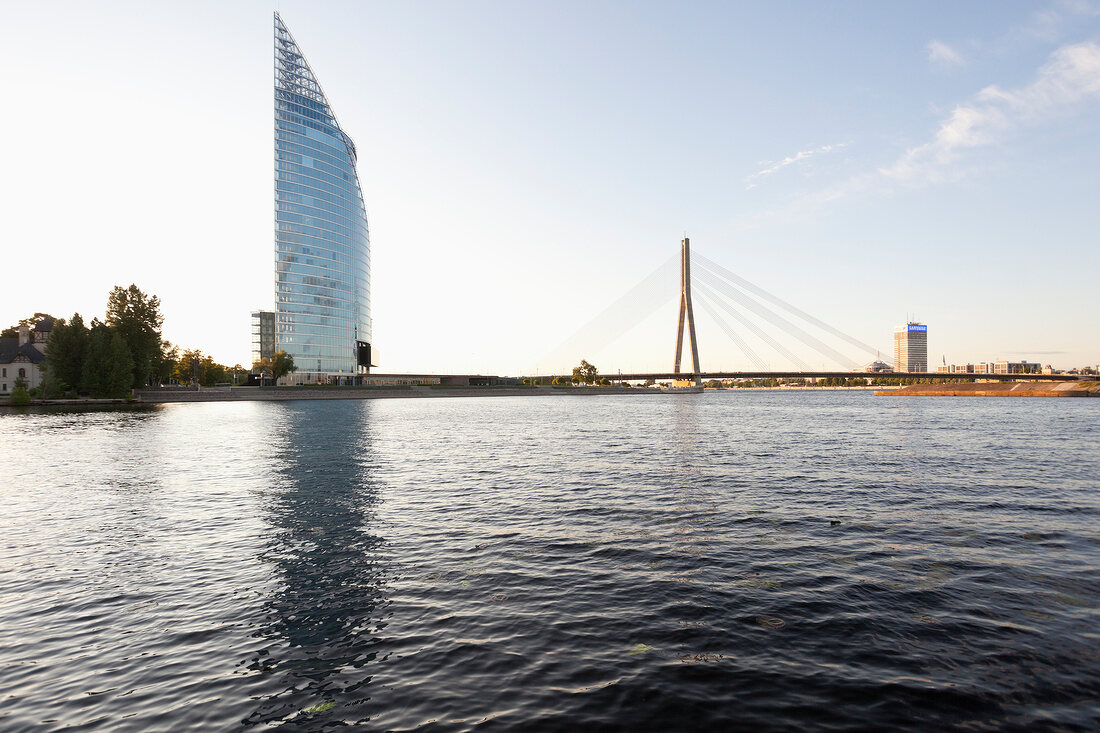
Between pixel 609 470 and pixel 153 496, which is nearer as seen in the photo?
pixel 153 496

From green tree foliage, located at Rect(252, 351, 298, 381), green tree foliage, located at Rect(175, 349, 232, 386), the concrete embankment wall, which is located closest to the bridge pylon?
the concrete embankment wall

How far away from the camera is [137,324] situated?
110m

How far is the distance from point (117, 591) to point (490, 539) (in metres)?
9.43

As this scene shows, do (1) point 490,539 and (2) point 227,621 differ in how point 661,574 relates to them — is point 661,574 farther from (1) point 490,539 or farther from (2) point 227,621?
(2) point 227,621

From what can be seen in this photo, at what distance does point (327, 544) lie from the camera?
16.5 m

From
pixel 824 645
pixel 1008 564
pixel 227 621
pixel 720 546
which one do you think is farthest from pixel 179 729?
pixel 1008 564

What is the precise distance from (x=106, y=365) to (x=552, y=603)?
121 metres

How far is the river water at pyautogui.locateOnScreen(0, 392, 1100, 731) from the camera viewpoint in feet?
25.8

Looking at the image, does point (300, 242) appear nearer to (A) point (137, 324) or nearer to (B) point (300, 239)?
(B) point (300, 239)

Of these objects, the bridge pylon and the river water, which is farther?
the bridge pylon

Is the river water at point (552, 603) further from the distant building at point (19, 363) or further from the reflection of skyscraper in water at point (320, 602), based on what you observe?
the distant building at point (19, 363)

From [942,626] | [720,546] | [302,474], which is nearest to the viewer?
[942,626]

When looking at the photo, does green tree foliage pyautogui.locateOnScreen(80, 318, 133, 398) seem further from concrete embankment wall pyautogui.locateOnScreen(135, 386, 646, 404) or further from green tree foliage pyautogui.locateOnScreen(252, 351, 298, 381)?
green tree foliage pyautogui.locateOnScreen(252, 351, 298, 381)

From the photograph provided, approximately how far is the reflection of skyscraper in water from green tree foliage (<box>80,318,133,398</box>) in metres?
101
